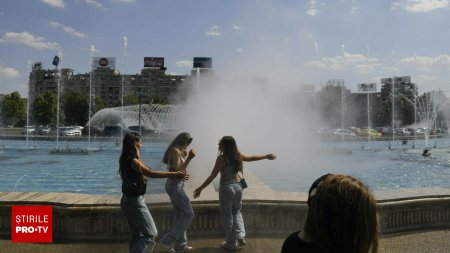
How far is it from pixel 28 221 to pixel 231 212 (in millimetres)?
2648

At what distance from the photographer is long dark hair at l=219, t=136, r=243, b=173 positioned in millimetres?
5359

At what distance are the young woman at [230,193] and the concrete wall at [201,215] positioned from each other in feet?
1.52

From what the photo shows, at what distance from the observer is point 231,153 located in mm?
5398

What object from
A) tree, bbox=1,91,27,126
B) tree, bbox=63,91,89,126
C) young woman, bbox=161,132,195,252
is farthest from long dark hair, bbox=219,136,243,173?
tree, bbox=1,91,27,126

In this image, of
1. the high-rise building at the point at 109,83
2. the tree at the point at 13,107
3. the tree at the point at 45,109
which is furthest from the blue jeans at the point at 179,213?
the high-rise building at the point at 109,83

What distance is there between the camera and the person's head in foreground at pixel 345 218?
1.63 m

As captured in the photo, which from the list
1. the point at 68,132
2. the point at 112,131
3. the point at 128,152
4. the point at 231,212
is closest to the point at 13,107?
the point at 68,132

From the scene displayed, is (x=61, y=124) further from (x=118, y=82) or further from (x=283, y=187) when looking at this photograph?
(x=283, y=187)

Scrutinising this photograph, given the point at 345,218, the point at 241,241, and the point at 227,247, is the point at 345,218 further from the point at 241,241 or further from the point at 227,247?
the point at 241,241

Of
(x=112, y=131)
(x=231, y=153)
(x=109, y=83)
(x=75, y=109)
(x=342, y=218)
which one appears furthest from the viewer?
(x=109, y=83)

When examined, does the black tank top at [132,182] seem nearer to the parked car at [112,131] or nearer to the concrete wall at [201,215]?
the concrete wall at [201,215]

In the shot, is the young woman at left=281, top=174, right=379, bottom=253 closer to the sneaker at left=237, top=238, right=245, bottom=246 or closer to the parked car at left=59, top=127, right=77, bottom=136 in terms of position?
the sneaker at left=237, top=238, right=245, bottom=246

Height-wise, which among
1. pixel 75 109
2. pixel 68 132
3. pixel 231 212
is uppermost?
pixel 75 109

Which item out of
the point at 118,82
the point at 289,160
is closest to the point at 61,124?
the point at 118,82
